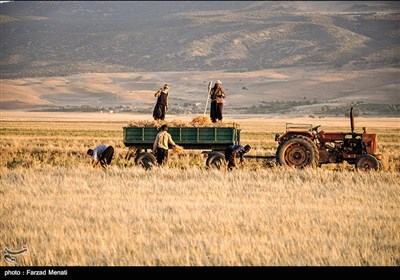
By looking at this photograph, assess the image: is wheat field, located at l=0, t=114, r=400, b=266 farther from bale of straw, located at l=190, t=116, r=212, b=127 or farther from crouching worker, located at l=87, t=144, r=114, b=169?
bale of straw, located at l=190, t=116, r=212, b=127

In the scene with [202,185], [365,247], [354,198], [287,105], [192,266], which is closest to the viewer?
[192,266]

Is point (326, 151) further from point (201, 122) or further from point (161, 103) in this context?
point (161, 103)

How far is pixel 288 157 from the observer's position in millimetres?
19062

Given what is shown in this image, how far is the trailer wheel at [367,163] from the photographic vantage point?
1862 cm

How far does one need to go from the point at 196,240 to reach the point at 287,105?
107444 mm

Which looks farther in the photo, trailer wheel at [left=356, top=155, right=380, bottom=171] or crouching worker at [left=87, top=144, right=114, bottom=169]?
crouching worker at [left=87, top=144, right=114, bottom=169]

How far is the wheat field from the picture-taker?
9781 millimetres

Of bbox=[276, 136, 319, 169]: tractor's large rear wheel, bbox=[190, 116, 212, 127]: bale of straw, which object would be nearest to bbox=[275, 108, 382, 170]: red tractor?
bbox=[276, 136, 319, 169]: tractor's large rear wheel

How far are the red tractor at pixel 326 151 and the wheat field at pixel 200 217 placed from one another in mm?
744

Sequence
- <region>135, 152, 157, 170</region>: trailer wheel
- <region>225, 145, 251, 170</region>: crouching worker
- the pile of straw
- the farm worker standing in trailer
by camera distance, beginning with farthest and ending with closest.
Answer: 1. the farm worker standing in trailer
2. the pile of straw
3. <region>135, 152, 157, 170</region>: trailer wheel
4. <region>225, 145, 251, 170</region>: crouching worker

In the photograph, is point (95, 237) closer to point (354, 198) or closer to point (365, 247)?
point (365, 247)

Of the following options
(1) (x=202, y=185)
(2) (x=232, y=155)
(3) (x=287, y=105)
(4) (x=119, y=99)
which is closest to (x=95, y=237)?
(1) (x=202, y=185)

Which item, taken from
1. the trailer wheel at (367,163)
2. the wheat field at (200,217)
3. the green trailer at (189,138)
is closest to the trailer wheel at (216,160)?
the green trailer at (189,138)

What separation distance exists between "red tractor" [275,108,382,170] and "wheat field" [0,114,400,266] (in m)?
0.74
